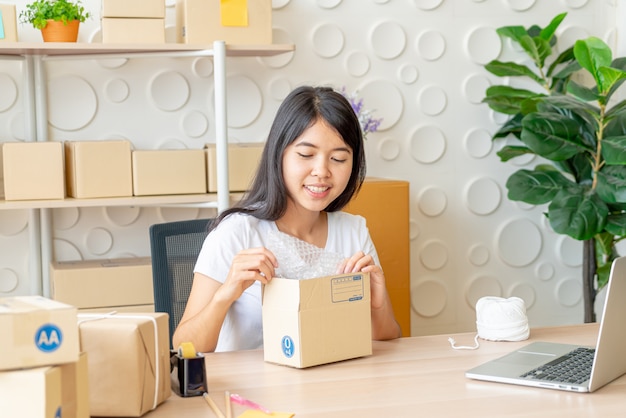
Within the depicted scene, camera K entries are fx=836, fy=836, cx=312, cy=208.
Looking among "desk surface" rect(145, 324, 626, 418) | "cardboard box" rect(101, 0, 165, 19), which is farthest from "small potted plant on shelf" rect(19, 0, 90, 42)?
"desk surface" rect(145, 324, 626, 418)

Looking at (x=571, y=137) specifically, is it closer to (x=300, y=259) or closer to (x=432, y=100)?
(x=432, y=100)

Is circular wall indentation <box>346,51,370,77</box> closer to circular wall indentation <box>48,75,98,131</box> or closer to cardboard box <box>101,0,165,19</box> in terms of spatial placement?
cardboard box <box>101,0,165,19</box>

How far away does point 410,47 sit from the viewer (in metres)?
3.66

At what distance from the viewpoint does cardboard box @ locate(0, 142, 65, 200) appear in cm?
285

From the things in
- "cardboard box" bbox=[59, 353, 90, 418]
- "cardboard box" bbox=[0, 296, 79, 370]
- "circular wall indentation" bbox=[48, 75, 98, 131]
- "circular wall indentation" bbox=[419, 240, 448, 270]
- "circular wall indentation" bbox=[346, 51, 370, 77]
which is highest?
"circular wall indentation" bbox=[346, 51, 370, 77]

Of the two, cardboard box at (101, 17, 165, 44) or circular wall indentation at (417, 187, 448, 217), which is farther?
circular wall indentation at (417, 187, 448, 217)

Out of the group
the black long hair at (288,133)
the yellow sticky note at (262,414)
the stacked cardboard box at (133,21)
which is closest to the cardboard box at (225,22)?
the stacked cardboard box at (133,21)

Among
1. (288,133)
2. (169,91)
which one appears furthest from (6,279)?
(288,133)

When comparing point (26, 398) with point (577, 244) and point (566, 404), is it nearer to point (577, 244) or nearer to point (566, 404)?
point (566, 404)

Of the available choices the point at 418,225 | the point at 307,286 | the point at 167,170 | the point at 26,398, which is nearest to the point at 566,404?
the point at 307,286

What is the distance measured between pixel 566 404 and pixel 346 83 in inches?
91.2

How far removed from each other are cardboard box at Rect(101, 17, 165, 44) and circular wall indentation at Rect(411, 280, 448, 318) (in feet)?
5.22

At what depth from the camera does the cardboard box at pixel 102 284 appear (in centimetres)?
293

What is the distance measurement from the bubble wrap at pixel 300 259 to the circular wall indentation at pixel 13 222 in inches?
66.0
